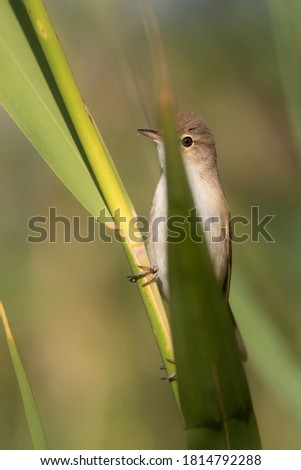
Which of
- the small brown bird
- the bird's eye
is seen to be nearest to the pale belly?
the small brown bird

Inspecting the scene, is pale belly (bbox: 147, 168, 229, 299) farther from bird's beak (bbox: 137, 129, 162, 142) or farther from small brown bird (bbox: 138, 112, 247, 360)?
bird's beak (bbox: 137, 129, 162, 142)

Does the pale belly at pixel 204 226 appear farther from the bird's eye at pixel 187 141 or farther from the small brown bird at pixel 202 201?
the bird's eye at pixel 187 141

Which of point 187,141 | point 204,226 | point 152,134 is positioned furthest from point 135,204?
point 152,134

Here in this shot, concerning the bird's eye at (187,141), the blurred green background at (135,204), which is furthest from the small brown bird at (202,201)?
the blurred green background at (135,204)

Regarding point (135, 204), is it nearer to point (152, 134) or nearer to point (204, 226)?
→ point (204, 226)
